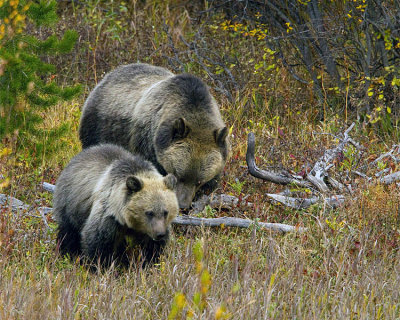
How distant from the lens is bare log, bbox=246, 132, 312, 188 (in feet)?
22.1

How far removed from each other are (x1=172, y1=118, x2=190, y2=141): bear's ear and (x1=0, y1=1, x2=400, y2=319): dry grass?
29.3 inches

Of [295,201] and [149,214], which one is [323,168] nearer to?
[295,201]

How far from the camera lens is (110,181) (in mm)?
5637

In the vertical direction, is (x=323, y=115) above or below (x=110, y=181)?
below

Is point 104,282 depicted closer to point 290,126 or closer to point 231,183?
point 231,183

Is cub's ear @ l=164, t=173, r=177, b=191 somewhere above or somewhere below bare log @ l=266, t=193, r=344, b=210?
above

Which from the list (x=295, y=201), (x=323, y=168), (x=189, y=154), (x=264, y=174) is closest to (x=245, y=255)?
(x=295, y=201)

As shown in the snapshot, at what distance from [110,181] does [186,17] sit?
7751 mm

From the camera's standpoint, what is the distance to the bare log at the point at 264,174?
22.1 ft

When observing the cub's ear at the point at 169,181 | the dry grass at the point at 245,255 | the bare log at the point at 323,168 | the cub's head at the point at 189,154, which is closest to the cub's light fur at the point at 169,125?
the cub's head at the point at 189,154

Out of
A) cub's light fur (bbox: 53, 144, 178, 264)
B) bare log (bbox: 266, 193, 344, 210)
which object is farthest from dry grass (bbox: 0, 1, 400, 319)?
cub's light fur (bbox: 53, 144, 178, 264)

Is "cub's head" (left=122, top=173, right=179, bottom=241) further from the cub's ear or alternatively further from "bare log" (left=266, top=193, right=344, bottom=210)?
"bare log" (left=266, top=193, right=344, bottom=210)

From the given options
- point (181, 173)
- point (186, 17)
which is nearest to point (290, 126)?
point (181, 173)

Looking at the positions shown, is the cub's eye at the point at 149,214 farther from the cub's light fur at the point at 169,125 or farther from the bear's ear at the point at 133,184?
the cub's light fur at the point at 169,125
